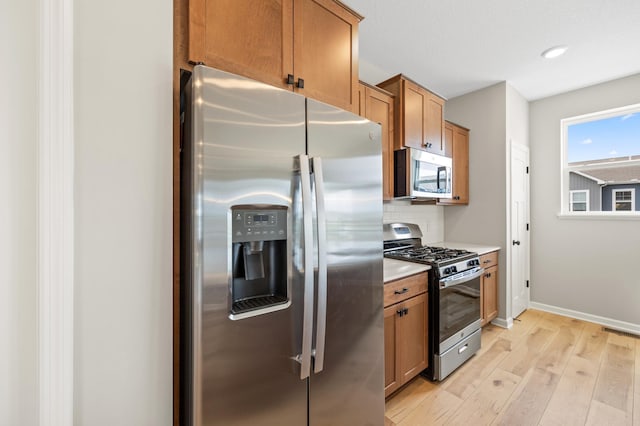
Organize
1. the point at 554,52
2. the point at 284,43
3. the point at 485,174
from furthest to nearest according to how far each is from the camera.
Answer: the point at 485,174
the point at 554,52
the point at 284,43

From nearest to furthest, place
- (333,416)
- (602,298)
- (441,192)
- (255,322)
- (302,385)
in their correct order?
(255,322) < (302,385) < (333,416) < (441,192) < (602,298)

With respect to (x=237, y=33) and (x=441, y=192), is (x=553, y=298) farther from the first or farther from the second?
(x=237, y=33)

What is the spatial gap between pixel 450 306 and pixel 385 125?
1.56 meters

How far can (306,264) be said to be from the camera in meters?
1.02

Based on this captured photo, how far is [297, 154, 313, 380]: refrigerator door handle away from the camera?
3.34ft

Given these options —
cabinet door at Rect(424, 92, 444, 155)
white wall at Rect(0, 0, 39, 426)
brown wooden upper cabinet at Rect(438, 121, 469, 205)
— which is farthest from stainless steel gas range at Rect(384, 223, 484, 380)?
white wall at Rect(0, 0, 39, 426)

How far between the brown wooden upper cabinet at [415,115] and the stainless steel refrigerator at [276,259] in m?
1.21

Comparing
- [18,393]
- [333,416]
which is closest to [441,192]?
[333,416]

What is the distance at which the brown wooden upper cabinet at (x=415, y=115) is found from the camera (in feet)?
7.77

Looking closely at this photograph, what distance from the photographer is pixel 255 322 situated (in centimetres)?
94

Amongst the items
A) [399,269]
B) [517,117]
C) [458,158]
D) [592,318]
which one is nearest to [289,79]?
[399,269]

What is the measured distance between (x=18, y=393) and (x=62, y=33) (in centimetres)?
113

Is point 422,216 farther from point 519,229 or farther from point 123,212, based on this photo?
point 123,212

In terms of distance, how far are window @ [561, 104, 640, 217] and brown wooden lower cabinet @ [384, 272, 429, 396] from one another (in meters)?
2.74
